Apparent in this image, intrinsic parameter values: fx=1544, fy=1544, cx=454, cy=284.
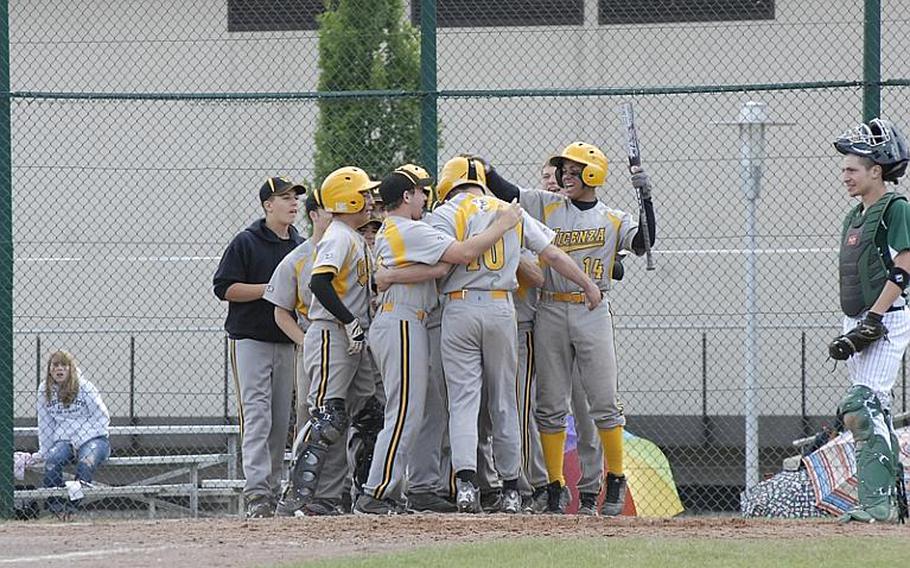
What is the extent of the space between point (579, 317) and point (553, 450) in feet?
2.70

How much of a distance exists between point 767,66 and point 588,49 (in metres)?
1.70

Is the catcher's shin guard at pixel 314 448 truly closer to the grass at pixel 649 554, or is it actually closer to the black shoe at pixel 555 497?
the black shoe at pixel 555 497

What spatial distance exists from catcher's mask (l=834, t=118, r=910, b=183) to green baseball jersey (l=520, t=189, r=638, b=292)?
1.51m

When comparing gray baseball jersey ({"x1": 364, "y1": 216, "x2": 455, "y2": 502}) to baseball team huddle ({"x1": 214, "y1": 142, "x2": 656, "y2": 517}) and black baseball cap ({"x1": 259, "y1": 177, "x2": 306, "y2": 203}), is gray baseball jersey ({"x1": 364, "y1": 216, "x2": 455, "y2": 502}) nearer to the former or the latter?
baseball team huddle ({"x1": 214, "y1": 142, "x2": 656, "y2": 517})

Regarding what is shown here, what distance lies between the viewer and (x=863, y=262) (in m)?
7.98

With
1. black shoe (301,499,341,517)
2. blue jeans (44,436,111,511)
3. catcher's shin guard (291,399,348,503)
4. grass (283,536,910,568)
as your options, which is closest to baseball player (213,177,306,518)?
black shoe (301,499,341,517)

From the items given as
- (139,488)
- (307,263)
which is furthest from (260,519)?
(139,488)

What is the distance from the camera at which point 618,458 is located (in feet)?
29.9

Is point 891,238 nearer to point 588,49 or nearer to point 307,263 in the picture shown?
point 307,263

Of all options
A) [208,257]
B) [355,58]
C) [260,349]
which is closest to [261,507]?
[260,349]

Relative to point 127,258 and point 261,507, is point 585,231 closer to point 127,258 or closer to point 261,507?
point 261,507

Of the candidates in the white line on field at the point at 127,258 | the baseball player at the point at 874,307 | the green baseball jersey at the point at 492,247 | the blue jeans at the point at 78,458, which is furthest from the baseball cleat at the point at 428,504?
the white line on field at the point at 127,258

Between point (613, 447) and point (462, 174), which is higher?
point (462, 174)

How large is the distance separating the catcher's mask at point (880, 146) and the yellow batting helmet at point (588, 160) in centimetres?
147
